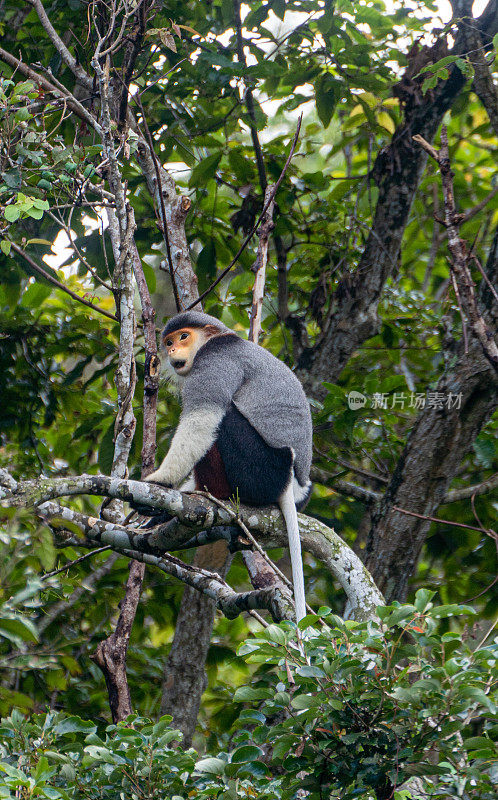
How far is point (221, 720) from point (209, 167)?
3.04 metres

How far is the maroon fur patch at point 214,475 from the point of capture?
348cm

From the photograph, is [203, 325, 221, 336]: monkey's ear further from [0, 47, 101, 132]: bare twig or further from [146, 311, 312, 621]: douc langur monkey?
[0, 47, 101, 132]: bare twig

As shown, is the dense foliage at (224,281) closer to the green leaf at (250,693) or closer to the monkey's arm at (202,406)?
the monkey's arm at (202,406)

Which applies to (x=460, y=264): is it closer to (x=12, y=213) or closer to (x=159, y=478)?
(x=159, y=478)

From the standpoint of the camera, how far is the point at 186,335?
12.5 ft

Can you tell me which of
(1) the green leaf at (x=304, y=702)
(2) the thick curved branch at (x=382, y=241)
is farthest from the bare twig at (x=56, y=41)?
(1) the green leaf at (x=304, y=702)

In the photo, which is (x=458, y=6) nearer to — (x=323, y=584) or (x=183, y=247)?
(x=183, y=247)

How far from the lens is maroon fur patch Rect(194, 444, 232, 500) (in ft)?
11.4

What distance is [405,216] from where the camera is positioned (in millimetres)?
4824

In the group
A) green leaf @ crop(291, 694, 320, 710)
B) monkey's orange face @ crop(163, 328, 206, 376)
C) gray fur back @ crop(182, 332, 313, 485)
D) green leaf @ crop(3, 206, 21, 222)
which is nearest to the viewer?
green leaf @ crop(291, 694, 320, 710)

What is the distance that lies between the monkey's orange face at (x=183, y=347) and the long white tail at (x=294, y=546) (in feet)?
2.76

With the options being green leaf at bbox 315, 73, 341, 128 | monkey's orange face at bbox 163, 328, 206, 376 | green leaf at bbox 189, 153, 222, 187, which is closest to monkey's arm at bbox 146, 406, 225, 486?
monkey's orange face at bbox 163, 328, 206, 376

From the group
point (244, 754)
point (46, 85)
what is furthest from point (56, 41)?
point (244, 754)

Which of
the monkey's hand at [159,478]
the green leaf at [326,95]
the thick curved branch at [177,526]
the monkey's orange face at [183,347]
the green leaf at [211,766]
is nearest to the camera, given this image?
the green leaf at [211,766]
